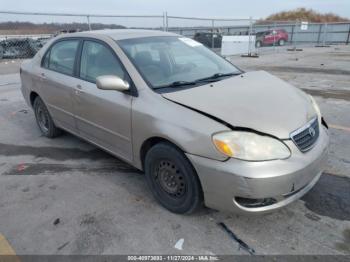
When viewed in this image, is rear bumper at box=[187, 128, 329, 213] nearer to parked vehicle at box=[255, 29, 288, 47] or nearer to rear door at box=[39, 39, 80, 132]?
rear door at box=[39, 39, 80, 132]

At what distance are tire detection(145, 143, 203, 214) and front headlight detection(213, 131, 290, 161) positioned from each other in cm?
37

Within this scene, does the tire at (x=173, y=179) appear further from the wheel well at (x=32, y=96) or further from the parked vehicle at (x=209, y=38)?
the parked vehicle at (x=209, y=38)

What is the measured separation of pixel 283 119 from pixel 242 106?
1.15 ft

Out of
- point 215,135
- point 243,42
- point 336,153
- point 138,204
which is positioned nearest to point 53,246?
point 138,204

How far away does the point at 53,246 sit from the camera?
2.56 meters

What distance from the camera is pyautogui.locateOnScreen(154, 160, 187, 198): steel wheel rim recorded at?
2754 mm

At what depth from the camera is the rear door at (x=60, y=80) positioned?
3.98m

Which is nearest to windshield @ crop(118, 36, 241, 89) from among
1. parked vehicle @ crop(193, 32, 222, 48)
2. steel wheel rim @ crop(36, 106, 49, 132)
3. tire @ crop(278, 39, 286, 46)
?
steel wheel rim @ crop(36, 106, 49, 132)

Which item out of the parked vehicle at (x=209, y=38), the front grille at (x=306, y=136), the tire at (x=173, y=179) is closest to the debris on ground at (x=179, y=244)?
the tire at (x=173, y=179)

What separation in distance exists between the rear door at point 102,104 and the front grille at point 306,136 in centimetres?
153

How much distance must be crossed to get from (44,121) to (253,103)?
142 inches

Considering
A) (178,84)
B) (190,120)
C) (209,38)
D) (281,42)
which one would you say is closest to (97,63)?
(178,84)

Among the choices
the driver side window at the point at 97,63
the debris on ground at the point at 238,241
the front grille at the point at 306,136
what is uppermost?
the driver side window at the point at 97,63

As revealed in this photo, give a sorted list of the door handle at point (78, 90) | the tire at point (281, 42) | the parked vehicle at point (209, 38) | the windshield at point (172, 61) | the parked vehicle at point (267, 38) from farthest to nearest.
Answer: the tire at point (281, 42) < the parked vehicle at point (267, 38) < the parked vehicle at point (209, 38) < the door handle at point (78, 90) < the windshield at point (172, 61)
